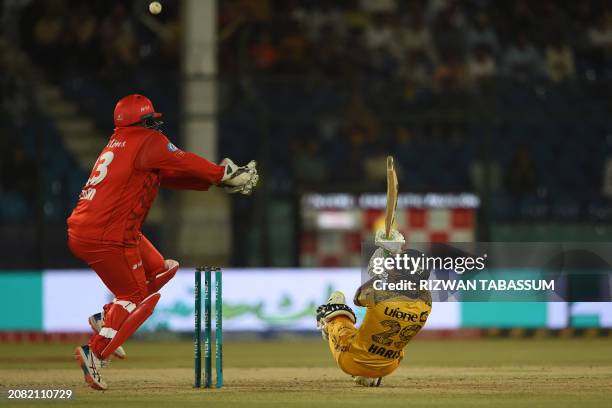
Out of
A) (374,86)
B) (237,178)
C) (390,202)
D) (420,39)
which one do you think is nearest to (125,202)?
(237,178)

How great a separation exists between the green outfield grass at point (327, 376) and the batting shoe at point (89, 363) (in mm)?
132

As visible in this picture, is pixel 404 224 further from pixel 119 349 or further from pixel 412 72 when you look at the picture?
pixel 119 349

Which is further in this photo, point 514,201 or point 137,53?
point 137,53

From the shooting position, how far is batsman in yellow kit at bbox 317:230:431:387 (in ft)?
31.7

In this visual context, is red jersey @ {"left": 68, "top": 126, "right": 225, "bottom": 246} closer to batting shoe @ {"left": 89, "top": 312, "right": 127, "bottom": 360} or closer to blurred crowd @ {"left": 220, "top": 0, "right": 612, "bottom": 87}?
batting shoe @ {"left": 89, "top": 312, "right": 127, "bottom": 360}

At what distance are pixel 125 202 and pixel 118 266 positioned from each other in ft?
1.63

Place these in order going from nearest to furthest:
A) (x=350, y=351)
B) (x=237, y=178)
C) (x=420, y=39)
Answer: (x=237, y=178)
(x=350, y=351)
(x=420, y=39)

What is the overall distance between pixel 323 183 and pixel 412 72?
2575 mm

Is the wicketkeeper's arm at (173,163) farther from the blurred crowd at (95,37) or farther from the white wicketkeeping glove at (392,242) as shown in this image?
the blurred crowd at (95,37)

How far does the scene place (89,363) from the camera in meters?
9.56

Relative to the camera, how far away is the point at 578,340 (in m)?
16.7

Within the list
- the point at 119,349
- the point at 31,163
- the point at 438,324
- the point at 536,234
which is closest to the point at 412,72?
the point at 536,234

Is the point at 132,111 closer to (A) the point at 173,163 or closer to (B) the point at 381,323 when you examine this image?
(A) the point at 173,163

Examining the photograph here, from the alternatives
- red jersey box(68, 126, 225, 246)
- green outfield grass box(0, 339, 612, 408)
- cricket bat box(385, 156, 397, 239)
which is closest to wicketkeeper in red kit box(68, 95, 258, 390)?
red jersey box(68, 126, 225, 246)
